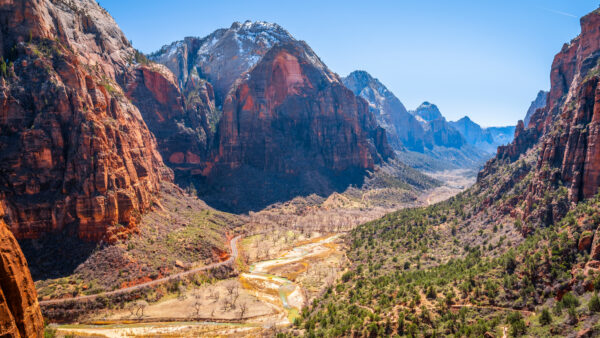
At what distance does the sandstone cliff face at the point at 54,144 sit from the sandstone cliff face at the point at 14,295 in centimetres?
5046

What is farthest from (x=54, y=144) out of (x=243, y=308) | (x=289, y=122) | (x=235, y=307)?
(x=289, y=122)

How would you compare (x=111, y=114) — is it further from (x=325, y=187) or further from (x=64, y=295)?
(x=325, y=187)

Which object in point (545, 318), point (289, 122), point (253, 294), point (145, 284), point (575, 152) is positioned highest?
point (289, 122)

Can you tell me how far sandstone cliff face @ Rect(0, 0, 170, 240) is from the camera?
5891 cm

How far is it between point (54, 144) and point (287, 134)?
12282 centimetres

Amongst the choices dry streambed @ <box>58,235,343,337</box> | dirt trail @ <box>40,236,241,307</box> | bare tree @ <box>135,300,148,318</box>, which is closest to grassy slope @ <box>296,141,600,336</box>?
dry streambed @ <box>58,235,343,337</box>

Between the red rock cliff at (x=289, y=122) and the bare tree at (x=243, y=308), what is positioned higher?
the red rock cliff at (x=289, y=122)

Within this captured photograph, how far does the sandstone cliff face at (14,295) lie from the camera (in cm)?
1499

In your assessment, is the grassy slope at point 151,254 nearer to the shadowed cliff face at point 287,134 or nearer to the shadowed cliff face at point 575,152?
the shadowed cliff face at point 287,134

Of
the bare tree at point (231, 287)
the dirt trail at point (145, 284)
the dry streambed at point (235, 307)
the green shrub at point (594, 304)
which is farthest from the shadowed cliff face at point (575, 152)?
the dirt trail at point (145, 284)

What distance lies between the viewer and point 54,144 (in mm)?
63062

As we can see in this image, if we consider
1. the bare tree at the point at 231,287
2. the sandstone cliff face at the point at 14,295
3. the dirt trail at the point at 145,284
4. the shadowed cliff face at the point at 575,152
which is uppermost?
the shadowed cliff face at the point at 575,152

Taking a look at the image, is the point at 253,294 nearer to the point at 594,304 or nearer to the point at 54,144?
the point at 54,144

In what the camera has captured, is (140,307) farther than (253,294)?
No
